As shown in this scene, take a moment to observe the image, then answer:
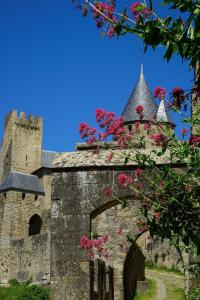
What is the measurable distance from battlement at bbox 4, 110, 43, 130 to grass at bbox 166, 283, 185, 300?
3506cm

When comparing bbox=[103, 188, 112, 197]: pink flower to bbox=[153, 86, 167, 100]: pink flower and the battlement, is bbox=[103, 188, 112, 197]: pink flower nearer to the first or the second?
bbox=[153, 86, 167, 100]: pink flower

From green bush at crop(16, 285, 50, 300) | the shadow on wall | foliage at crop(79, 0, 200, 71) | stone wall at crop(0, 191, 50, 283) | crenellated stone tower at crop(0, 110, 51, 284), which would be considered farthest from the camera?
crenellated stone tower at crop(0, 110, 51, 284)

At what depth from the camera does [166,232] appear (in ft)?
11.5

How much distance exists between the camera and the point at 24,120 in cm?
5009

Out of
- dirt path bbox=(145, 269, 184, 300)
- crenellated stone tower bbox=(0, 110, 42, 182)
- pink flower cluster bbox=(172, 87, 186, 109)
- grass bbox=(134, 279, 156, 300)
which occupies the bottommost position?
grass bbox=(134, 279, 156, 300)

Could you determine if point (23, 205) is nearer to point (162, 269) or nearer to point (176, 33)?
point (162, 269)

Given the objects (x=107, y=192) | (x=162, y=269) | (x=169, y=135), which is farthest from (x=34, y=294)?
(x=169, y=135)

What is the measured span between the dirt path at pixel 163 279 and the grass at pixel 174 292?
0.42ft

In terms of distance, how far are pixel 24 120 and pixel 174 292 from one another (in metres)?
37.4

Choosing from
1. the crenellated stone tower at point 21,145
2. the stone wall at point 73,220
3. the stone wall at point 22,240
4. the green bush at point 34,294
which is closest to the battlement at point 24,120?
the crenellated stone tower at point 21,145

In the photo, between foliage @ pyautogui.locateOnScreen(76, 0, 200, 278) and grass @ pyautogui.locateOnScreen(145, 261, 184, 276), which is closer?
foliage @ pyautogui.locateOnScreen(76, 0, 200, 278)

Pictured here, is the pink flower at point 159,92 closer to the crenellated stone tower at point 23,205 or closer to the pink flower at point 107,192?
the pink flower at point 107,192

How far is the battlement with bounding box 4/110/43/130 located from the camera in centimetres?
4953

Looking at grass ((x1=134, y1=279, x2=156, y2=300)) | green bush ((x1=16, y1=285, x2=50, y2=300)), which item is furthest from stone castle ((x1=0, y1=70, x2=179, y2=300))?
green bush ((x1=16, y1=285, x2=50, y2=300))
